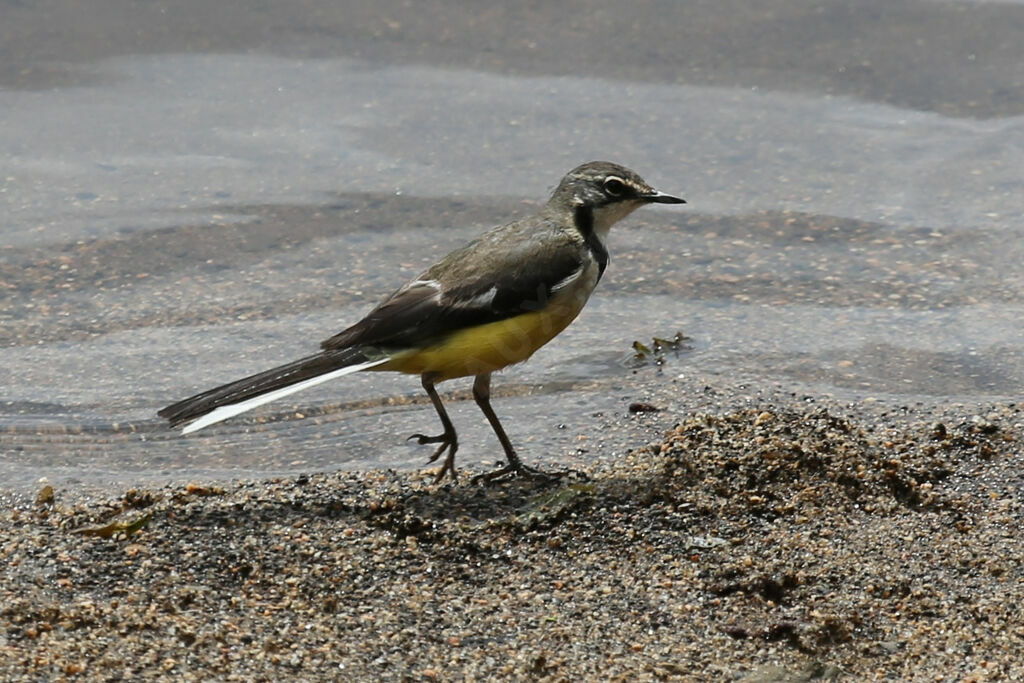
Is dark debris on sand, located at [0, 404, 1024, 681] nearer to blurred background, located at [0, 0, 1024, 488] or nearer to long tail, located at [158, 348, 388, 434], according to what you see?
long tail, located at [158, 348, 388, 434]

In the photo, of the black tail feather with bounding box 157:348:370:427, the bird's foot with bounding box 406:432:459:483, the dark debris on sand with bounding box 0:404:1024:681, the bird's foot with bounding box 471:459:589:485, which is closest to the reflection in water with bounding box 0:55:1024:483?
the bird's foot with bounding box 406:432:459:483

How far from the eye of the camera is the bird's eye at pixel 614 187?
21.9 feet

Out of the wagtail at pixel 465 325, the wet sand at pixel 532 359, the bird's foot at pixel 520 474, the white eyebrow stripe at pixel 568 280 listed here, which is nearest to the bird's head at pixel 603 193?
the wagtail at pixel 465 325

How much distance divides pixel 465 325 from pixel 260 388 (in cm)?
88

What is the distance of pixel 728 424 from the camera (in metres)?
6.32

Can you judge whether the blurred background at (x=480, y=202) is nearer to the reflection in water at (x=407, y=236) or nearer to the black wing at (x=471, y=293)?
the reflection in water at (x=407, y=236)

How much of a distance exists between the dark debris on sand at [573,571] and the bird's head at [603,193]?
3.58 ft

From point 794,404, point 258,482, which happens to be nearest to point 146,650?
point 258,482

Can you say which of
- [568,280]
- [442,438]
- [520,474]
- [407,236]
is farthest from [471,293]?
[407,236]

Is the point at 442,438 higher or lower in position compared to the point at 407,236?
lower

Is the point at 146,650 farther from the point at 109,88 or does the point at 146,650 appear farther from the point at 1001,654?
the point at 109,88

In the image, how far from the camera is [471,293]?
6152 mm

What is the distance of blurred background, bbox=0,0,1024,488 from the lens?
7.39 m

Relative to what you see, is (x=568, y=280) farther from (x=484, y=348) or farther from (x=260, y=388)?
(x=260, y=388)
